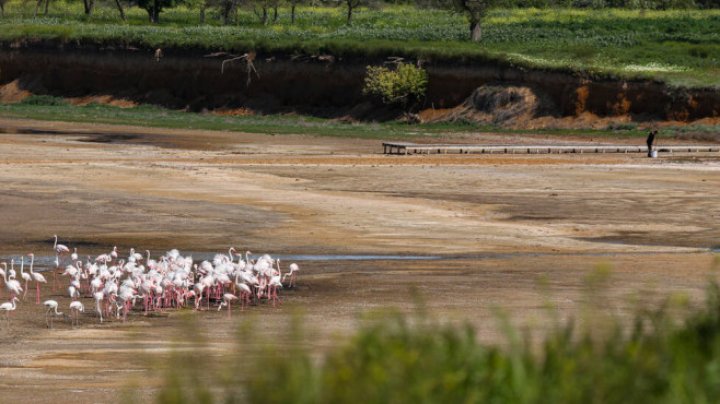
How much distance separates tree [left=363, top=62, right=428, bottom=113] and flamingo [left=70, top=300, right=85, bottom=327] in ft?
162

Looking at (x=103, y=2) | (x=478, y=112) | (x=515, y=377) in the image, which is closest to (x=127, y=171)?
(x=478, y=112)

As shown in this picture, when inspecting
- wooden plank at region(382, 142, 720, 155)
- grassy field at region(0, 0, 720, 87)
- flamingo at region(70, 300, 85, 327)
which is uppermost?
grassy field at region(0, 0, 720, 87)

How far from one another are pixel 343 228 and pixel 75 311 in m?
10.9

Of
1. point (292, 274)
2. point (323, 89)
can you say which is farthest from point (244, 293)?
point (323, 89)

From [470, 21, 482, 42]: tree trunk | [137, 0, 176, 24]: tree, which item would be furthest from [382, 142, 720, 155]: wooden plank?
[137, 0, 176, 24]: tree

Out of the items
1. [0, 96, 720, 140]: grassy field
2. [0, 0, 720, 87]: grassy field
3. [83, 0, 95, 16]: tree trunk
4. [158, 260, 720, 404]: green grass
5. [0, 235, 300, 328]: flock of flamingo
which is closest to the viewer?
[158, 260, 720, 404]: green grass

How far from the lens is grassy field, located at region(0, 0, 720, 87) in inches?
2687

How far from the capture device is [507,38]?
77562mm

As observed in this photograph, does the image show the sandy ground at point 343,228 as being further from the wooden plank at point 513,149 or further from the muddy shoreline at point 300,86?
the muddy shoreline at point 300,86

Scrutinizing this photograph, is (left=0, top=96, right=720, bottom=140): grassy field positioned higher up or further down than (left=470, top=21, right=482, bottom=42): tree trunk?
further down

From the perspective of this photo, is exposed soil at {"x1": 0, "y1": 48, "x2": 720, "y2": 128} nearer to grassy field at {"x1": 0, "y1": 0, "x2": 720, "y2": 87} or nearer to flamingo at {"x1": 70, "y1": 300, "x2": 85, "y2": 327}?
grassy field at {"x1": 0, "y1": 0, "x2": 720, "y2": 87}

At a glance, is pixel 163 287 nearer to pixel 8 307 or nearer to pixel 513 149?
pixel 8 307

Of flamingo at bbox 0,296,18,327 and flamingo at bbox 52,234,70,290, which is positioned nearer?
flamingo at bbox 0,296,18,327

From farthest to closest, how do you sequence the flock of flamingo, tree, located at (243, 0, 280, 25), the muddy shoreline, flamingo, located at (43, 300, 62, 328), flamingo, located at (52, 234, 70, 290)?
1. tree, located at (243, 0, 280, 25)
2. the muddy shoreline
3. flamingo, located at (52, 234, 70, 290)
4. the flock of flamingo
5. flamingo, located at (43, 300, 62, 328)
